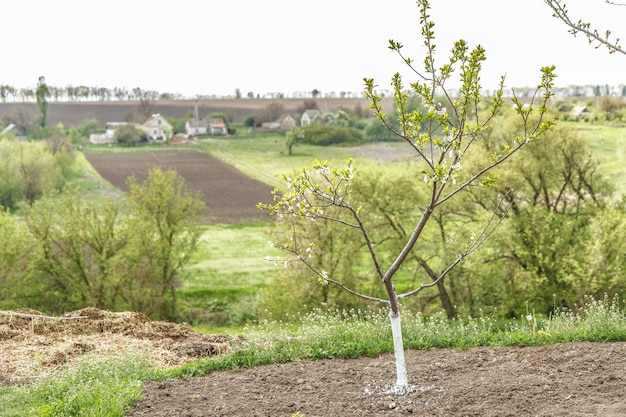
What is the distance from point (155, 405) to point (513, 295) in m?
19.8

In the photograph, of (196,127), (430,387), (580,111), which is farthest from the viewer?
(196,127)

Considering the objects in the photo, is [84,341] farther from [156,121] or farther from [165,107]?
[165,107]

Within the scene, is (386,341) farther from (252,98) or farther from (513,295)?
(252,98)

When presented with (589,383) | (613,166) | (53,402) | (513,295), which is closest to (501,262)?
(513,295)

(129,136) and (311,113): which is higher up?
(311,113)

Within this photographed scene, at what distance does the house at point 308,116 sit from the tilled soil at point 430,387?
76.7 meters

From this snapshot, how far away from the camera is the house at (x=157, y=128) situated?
8875cm

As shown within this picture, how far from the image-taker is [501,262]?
26062 millimetres

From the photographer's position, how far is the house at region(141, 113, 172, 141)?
88.8 meters

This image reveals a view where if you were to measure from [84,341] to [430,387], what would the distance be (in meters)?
7.95

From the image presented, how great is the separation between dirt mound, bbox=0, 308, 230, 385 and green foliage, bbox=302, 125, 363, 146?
61516 millimetres

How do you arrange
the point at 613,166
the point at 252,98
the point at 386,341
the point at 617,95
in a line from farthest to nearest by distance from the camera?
the point at 252,98 < the point at 617,95 < the point at 613,166 < the point at 386,341

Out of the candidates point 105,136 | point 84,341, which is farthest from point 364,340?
point 105,136

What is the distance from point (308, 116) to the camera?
9188 centimetres
